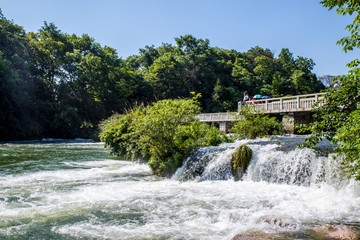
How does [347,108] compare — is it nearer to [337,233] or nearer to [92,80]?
[337,233]

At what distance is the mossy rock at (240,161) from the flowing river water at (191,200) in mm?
217

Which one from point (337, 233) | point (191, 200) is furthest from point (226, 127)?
point (337, 233)

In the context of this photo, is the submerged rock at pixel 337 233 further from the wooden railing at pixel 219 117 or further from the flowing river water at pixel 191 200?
the wooden railing at pixel 219 117

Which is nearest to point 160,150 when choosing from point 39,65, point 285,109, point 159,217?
point 159,217

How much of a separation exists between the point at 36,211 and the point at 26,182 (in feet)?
14.2

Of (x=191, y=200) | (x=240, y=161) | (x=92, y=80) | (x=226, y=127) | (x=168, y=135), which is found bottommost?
(x=191, y=200)

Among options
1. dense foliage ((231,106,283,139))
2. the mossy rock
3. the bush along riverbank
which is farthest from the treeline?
the mossy rock

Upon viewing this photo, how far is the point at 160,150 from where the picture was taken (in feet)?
43.1

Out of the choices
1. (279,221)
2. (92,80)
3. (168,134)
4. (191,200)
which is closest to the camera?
(279,221)

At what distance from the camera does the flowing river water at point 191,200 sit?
5.92 m

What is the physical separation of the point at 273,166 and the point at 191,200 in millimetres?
4152

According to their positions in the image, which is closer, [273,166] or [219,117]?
[273,166]

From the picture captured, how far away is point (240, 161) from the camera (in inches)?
453

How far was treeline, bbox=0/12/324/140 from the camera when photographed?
140 feet
